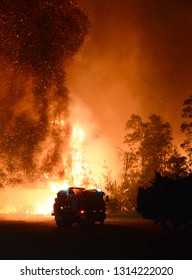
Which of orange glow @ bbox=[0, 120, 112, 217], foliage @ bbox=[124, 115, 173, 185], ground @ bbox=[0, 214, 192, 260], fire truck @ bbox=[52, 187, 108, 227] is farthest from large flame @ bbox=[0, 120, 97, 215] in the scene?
ground @ bbox=[0, 214, 192, 260]

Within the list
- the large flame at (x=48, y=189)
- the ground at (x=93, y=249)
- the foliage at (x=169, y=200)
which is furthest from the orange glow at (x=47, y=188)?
the ground at (x=93, y=249)

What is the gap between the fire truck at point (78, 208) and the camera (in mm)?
34750

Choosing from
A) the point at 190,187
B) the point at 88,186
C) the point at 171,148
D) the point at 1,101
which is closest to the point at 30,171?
the point at 88,186

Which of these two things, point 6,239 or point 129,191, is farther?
point 129,191

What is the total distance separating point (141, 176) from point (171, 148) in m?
11.5

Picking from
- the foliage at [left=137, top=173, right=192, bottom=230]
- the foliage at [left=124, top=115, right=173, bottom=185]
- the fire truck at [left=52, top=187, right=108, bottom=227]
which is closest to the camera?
the foliage at [left=137, top=173, right=192, bottom=230]

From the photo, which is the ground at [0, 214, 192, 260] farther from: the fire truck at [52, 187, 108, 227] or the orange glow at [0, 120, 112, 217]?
the orange glow at [0, 120, 112, 217]

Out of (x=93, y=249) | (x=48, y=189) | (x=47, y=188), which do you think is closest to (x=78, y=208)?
(x=93, y=249)

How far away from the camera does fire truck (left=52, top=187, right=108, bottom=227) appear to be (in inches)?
1368

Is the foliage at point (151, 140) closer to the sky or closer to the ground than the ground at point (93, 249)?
closer to the sky

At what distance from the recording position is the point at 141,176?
59031 mm

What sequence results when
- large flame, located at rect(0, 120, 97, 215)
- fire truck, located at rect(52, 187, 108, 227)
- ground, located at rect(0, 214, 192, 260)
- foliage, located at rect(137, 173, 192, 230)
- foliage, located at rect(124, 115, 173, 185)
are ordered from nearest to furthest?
1. ground, located at rect(0, 214, 192, 260)
2. foliage, located at rect(137, 173, 192, 230)
3. fire truck, located at rect(52, 187, 108, 227)
4. large flame, located at rect(0, 120, 97, 215)
5. foliage, located at rect(124, 115, 173, 185)

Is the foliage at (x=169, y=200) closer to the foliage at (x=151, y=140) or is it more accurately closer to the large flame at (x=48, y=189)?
the large flame at (x=48, y=189)
